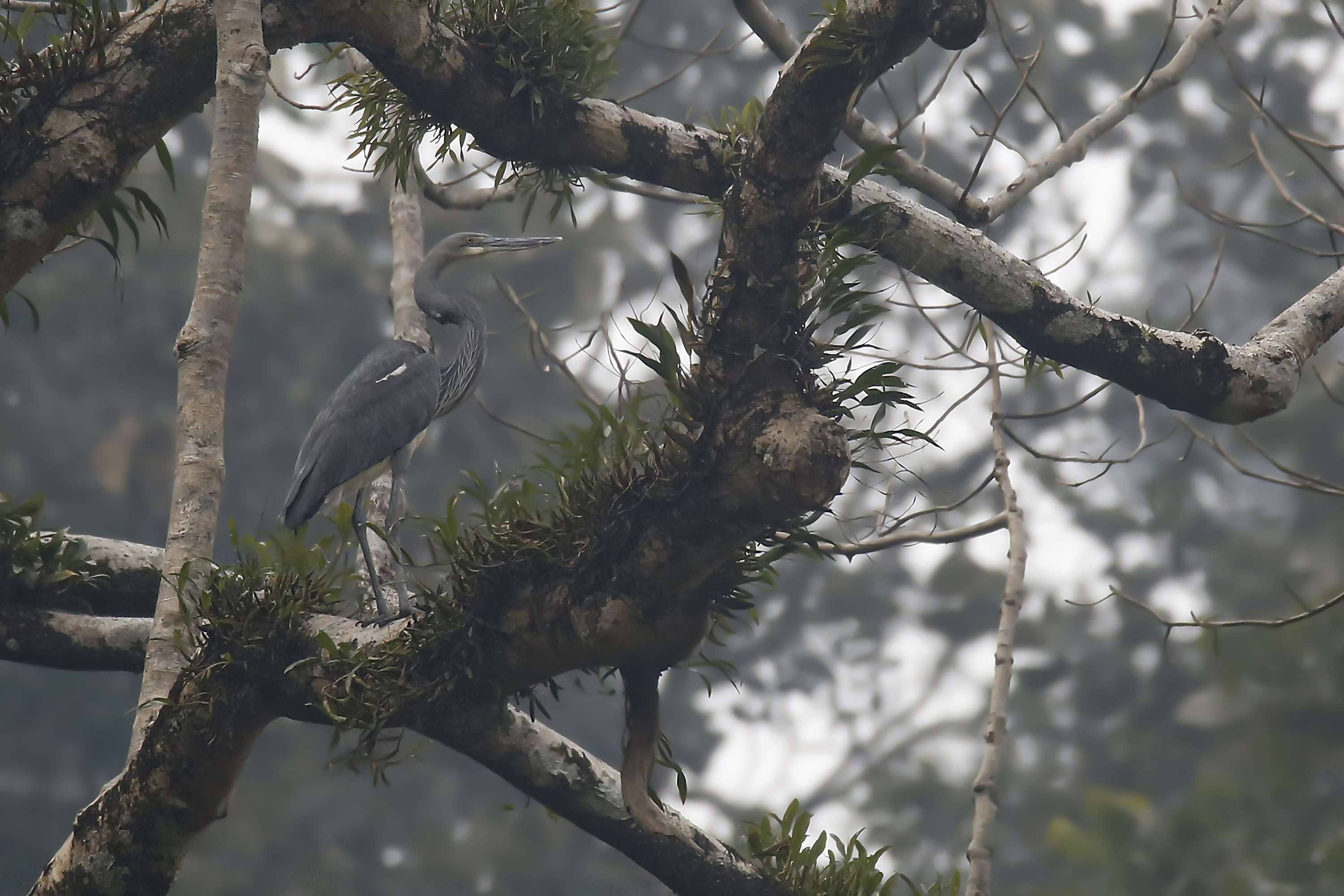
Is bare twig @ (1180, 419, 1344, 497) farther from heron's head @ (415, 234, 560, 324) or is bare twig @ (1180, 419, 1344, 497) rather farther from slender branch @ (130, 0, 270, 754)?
slender branch @ (130, 0, 270, 754)

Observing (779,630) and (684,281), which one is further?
(779,630)

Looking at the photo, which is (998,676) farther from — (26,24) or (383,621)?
(26,24)

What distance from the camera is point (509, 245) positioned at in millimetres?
4652

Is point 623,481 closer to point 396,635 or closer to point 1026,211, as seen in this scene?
point 396,635

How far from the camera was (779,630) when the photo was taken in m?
13.9

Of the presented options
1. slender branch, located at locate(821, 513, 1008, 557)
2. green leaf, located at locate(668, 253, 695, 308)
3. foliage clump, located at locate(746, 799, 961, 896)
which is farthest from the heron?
slender branch, located at locate(821, 513, 1008, 557)

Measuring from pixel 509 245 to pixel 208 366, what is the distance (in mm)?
2146

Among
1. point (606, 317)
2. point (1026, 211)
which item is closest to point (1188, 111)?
point (1026, 211)

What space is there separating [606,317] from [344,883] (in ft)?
31.1

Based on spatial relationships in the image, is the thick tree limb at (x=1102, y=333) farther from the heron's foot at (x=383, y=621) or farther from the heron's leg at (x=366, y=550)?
the heron's leg at (x=366, y=550)

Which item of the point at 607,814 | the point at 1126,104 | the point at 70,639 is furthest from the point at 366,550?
the point at 1126,104

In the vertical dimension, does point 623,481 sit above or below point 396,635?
above

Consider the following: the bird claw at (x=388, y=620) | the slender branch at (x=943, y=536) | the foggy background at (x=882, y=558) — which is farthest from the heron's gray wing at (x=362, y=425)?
the foggy background at (x=882, y=558)

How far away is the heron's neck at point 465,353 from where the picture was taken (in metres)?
4.27
